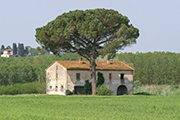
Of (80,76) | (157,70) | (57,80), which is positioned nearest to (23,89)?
(57,80)

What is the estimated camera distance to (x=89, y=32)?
5441 cm

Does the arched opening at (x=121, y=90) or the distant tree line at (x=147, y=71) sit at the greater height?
the distant tree line at (x=147, y=71)

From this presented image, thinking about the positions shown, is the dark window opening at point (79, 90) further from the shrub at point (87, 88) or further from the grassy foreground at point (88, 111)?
the grassy foreground at point (88, 111)

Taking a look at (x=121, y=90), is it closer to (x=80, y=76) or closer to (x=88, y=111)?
(x=80, y=76)

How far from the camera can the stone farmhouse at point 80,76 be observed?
214ft

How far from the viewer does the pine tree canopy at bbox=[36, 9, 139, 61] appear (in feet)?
181

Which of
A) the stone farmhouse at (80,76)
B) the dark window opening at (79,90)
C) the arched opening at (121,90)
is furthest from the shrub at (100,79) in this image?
the arched opening at (121,90)

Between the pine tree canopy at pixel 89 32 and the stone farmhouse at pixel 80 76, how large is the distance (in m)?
6.57

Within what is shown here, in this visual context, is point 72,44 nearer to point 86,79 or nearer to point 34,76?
point 86,79

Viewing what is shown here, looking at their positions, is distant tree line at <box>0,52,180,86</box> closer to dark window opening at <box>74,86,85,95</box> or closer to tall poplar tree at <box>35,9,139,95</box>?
dark window opening at <box>74,86,85,95</box>

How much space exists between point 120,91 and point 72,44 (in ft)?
59.5

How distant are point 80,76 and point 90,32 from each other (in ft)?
46.5

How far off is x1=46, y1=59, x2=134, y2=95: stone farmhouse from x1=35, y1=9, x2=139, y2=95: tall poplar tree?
5806 millimetres

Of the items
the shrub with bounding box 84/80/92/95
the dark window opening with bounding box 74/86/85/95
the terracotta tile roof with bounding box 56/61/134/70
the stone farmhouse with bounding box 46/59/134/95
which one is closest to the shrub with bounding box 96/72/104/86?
the stone farmhouse with bounding box 46/59/134/95
